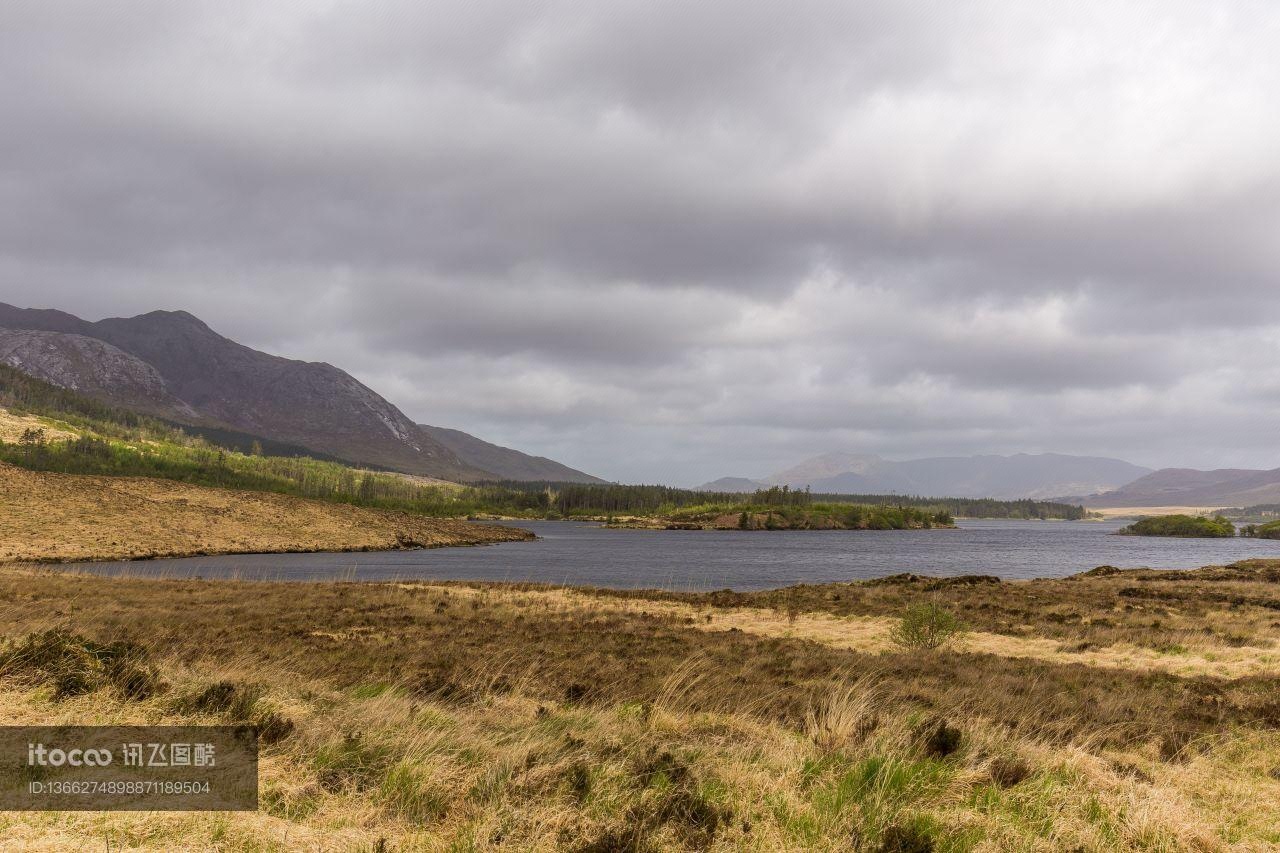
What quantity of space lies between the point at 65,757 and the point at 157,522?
9522 cm

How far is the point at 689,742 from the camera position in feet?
31.1

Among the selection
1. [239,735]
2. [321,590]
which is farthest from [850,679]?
[321,590]

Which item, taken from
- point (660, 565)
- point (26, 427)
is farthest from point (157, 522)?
point (26, 427)

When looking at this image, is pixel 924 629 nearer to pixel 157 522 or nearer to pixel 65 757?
pixel 65 757

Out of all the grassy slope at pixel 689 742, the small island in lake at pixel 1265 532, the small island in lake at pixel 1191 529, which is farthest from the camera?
the small island in lake at pixel 1191 529

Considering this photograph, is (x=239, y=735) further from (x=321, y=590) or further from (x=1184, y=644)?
(x=321, y=590)

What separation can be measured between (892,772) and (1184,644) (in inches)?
982

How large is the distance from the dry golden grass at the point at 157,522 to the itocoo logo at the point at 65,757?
7255 cm

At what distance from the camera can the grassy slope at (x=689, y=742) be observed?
6633mm

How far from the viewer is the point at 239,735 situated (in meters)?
8.61

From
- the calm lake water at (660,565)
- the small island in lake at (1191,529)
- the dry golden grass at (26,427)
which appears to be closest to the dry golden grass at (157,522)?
the calm lake water at (660,565)

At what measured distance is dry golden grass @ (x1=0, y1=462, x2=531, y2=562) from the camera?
71562mm

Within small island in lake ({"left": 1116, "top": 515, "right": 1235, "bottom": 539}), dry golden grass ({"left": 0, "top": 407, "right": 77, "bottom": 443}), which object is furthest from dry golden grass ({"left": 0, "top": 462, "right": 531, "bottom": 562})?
small island in lake ({"left": 1116, "top": 515, "right": 1235, "bottom": 539})

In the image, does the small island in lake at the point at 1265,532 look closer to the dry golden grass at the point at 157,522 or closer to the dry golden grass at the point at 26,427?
the dry golden grass at the point at 157,522
